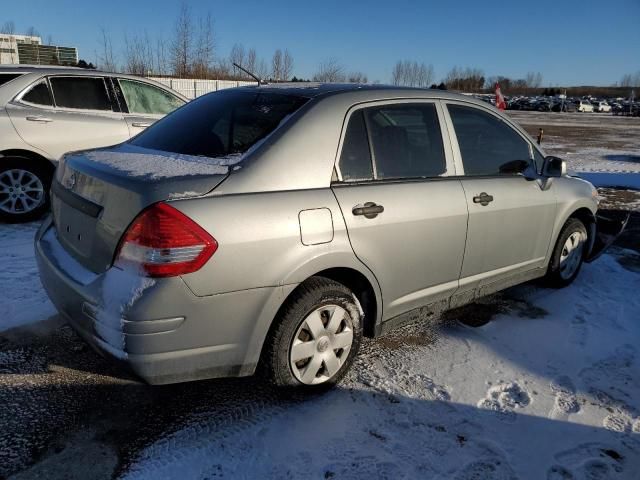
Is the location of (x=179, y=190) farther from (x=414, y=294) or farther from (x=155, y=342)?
(x=414, y=294)

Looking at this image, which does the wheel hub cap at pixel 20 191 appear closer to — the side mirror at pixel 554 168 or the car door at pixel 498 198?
the car door at pixel 498 198

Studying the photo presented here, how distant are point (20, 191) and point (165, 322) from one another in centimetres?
464

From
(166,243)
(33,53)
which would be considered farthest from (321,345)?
(33,53)

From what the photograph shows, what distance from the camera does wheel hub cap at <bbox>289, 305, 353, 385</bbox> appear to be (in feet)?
8.75

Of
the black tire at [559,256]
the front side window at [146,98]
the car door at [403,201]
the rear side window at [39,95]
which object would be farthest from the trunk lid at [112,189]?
the front side window at [146,98]

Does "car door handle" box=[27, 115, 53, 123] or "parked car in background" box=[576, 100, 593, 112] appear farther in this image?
"parked car in background" box=[576, 100, 593, 112]

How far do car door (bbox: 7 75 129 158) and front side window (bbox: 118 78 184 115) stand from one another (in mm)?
254

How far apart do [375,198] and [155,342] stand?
1.36 meters

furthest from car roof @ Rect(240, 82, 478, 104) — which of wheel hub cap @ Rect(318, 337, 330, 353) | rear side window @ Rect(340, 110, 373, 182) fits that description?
wheel hub cap @ Rect(318, 337, 330, 353)

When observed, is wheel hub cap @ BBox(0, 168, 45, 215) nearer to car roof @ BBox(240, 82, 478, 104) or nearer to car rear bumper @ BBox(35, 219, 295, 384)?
car roof @ BBox(240, 82, 478, 104)

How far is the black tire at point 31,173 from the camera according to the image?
569cm

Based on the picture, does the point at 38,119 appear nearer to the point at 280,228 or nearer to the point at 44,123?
the point at 44,123

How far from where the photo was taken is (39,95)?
5867 millimetres

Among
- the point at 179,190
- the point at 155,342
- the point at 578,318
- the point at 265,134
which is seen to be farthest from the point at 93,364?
the point at 578,318
